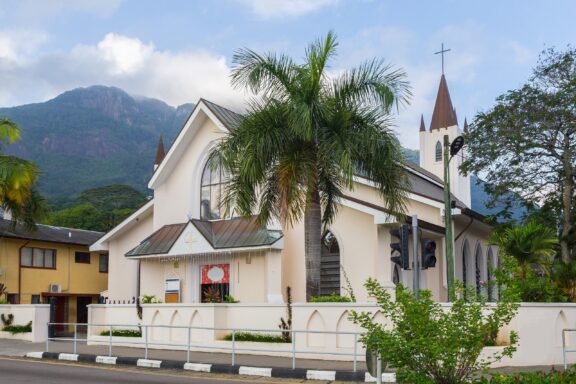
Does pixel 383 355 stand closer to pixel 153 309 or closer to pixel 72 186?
pixel 153 309

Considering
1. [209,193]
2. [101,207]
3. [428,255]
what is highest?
[101,207]

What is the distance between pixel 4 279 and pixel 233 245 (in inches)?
634

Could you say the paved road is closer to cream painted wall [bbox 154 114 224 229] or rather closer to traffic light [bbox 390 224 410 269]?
traffic light [bbox 390 224 410 269]

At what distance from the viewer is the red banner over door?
26156 mm

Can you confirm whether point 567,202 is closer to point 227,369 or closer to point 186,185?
point 186,185

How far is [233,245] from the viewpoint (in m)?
24.8

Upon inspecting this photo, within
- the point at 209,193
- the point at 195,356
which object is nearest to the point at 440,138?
the point at 209,193

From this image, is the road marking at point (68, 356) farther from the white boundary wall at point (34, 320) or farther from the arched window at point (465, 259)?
the arched window at point (465, 259)

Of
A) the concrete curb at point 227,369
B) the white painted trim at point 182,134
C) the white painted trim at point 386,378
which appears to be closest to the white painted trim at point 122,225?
the white painted trim at point 182,134

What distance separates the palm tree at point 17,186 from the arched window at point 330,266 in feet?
38.3

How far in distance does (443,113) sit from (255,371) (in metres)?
41.0

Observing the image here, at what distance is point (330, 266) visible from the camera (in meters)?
25.3

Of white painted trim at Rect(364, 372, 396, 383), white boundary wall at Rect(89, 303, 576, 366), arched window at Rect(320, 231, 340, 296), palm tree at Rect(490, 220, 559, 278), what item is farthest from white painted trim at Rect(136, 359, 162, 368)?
palm tree at Rect(490, 220, 559, 278)

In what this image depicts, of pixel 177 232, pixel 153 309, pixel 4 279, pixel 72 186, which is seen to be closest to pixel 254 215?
pixel 177 232
